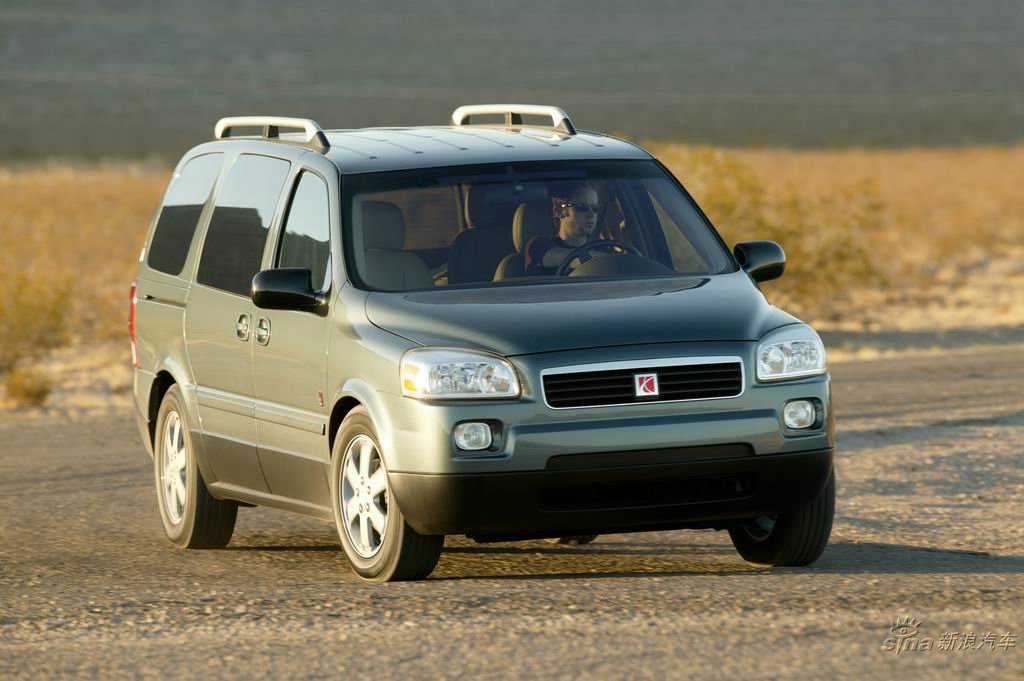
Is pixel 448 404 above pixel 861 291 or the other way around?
above

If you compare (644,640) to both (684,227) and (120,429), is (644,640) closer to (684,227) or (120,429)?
(684,227)

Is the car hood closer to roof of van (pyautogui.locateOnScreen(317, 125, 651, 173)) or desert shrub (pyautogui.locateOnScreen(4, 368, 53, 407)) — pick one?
roof of van (pyautogui.locateOnScreen(317, 125, 651, 173))

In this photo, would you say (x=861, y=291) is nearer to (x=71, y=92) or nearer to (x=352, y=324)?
(x=352, y=324)

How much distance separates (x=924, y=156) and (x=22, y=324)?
47.6m

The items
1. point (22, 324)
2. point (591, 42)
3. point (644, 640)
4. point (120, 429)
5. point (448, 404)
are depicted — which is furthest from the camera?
point (591, 42)

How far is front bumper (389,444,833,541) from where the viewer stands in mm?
7348

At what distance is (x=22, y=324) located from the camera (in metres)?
22.4

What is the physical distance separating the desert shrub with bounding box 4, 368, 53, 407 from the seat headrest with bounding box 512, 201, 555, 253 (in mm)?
11588

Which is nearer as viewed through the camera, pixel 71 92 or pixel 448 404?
pixel 448 404

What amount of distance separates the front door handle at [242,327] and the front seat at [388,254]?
797mm

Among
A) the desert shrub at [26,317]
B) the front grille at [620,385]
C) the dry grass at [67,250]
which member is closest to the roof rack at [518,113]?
the front grille at [620,385]

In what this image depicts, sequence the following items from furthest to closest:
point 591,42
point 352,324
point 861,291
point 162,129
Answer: point 591,42 < point 162,129 < point 861,291 < point 352,324

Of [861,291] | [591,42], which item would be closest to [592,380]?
[861,291]

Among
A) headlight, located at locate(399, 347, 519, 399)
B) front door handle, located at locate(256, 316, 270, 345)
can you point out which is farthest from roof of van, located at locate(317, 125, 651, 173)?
headlight, located at locate(399, 347, 519, 399)
